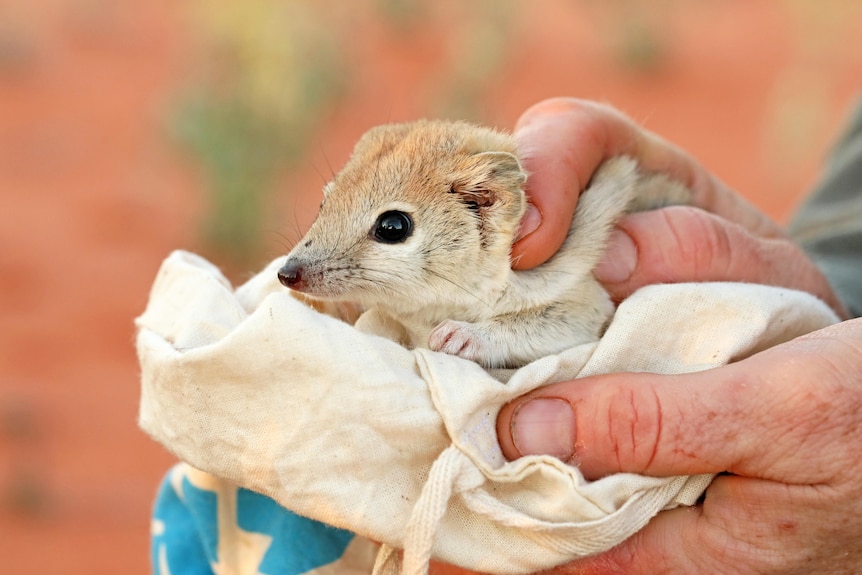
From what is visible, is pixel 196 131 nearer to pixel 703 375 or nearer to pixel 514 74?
pixel 514 74

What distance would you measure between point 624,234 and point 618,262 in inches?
5.1

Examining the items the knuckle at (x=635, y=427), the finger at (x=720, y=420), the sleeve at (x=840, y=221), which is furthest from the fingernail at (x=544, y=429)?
the sleeve at (x=840, y=221)

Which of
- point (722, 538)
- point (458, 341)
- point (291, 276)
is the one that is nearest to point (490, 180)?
point (458, 341)

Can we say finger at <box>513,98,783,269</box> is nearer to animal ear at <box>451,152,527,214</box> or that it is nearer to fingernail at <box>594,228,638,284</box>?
animal ear at <box>451,152,527,214</box>

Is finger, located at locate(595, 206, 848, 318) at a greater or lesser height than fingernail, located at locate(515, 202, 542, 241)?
lesser

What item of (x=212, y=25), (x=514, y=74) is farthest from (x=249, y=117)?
(x=514, y=74)

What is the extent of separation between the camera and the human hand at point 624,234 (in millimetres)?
2769

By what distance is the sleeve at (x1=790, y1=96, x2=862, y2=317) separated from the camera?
3.74m

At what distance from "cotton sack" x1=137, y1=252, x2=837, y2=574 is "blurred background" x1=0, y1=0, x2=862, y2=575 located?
4.86m

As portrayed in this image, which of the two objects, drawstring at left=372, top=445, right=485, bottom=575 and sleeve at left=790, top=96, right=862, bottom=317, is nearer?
drawstring at left=372, top=445, right=485, bottom=575

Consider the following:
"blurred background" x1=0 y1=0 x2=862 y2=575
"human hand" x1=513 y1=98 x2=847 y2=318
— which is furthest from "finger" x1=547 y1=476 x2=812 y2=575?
"blurred background" x1=0 y1=0 x2=862 y2=575

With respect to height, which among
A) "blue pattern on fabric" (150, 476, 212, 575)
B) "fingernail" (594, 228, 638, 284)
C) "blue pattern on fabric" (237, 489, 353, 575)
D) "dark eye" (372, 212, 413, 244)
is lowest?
"blue pattern on fabric" (150, 476, 212, 575)

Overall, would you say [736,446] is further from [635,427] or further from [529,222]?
[529,222]

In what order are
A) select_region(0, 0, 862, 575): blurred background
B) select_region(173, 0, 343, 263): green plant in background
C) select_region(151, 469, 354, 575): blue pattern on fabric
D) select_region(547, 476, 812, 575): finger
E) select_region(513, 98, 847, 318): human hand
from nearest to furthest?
select_region(547, 476, 812, 575): finger < select_region(151, 469, 354, 575): blue pattern on fabric < select_region(513, 98, 847, 318): human hand < select_region(0, 0, 862, 575): blurred background < select_region(173, 0, 343, 263): green plant in background
